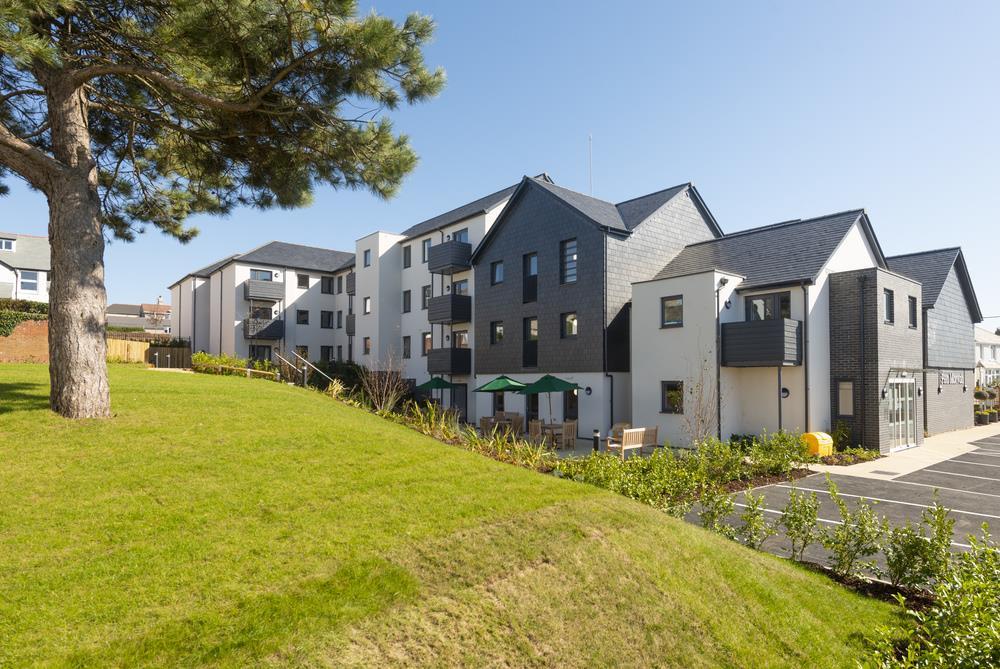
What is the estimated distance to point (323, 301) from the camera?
45.5 metres

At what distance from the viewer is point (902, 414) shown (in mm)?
22500

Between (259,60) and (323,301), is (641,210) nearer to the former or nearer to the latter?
(259,60)

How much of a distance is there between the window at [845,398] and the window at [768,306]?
10.2ft

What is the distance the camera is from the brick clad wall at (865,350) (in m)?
20.6

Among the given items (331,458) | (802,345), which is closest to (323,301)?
(802,345)

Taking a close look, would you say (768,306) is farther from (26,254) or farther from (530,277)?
(26,254)

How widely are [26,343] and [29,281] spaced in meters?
33.2

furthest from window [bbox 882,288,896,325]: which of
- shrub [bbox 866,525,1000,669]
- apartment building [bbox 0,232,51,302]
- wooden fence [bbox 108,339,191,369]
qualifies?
apartment building [bbox 0,232,51,302]

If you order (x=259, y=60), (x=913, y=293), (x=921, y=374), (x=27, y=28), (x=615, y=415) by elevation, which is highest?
(x=259, y=60)

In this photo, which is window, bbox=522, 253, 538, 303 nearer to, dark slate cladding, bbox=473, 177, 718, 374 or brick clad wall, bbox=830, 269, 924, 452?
dark slate cladding, bbox=473, 177, 718, 374

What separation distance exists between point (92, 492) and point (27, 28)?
5856 millimetres

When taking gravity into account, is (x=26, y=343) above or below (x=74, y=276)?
below

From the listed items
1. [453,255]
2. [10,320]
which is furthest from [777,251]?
[10,320]

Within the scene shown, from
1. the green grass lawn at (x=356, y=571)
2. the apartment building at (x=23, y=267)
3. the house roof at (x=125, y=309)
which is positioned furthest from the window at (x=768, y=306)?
the house roof at (x=125, y=309)
